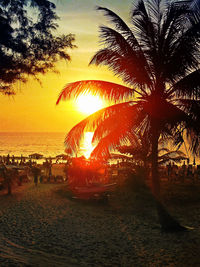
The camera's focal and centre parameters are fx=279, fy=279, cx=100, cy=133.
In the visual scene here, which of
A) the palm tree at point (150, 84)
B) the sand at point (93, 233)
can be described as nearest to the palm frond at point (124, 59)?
the palm tree at point (150, 84)

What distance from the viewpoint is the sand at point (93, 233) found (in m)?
7.56

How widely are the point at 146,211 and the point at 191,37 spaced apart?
27.8ft

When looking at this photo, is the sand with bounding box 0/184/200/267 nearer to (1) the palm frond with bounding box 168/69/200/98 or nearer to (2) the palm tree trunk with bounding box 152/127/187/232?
(2) the palm tree trunk with bounding box 152/127/187/232

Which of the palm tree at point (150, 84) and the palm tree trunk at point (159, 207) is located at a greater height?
the palm tree at point (150, 84)

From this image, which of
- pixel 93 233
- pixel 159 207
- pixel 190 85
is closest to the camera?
pixel 190 85

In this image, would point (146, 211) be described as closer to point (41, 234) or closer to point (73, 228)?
point (73, 228)

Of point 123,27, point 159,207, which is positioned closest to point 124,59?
point 123,27

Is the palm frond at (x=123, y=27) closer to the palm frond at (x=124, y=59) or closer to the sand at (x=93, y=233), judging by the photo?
the palm frond at (x=124, y=59)

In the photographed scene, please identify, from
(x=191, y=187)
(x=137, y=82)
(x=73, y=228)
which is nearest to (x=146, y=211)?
(x=73, y=228)

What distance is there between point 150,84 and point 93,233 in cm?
575

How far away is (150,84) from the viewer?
9.24 meters

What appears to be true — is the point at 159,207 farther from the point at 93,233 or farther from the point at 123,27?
the point at 123,27

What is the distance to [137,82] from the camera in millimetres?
9328

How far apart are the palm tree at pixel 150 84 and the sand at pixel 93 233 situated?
1.94 metres
